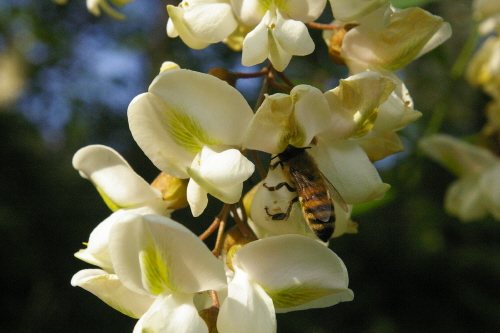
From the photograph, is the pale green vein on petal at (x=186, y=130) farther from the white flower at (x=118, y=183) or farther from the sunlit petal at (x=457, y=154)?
the sunlit petal at (x=457, y=154)

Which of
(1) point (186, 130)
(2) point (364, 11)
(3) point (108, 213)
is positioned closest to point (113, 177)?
(1) point (186, 130)

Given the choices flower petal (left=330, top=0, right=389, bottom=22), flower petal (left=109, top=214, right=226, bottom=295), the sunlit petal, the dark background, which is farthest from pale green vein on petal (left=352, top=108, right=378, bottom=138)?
the dark background

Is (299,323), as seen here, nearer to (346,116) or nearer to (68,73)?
(68,73)

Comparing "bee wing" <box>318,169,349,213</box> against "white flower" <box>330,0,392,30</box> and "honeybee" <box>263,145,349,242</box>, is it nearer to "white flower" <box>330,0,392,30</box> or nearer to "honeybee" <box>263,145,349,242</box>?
"honeybee" <box>263,145,349,242</box>

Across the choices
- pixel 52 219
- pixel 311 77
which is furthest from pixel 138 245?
pixel 52 219

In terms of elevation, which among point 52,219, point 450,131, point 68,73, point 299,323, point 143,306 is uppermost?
point 143,306
